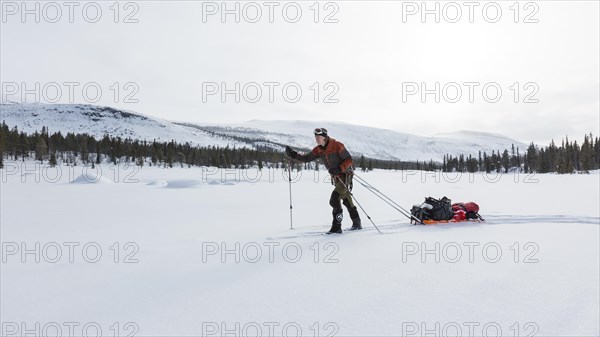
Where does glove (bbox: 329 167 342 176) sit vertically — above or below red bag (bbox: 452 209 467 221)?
above

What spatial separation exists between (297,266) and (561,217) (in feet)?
23.9

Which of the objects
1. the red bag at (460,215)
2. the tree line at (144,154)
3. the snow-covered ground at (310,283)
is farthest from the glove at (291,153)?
the tree line at (144,154)

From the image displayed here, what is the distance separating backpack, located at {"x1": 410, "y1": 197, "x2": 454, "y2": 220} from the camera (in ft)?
27.2

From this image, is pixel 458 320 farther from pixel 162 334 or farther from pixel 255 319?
Answer: pixel 162 334

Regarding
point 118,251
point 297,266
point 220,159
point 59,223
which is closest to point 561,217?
point 297,266

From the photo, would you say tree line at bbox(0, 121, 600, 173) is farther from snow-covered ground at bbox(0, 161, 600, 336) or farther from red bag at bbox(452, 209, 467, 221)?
snow-covered ground at bbox(0, 161, 600, 336)

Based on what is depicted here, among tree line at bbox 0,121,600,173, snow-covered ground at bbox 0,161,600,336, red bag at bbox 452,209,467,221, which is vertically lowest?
snow-covered ground at bbox 0,161,600,336

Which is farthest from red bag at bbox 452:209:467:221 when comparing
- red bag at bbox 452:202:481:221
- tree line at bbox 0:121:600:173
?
tree line at bbox 0:121:600:173

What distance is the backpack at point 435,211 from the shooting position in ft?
27.2

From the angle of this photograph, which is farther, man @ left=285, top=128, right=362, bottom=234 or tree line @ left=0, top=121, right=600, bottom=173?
tree line @ left=0, top=121, right=600, bottom=173

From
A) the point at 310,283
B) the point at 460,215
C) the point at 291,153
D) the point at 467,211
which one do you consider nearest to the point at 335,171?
the point at 291,153

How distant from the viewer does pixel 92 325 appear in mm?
2990

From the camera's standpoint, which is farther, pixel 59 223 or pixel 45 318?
pixel 59 223

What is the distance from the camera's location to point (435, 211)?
8.33m
